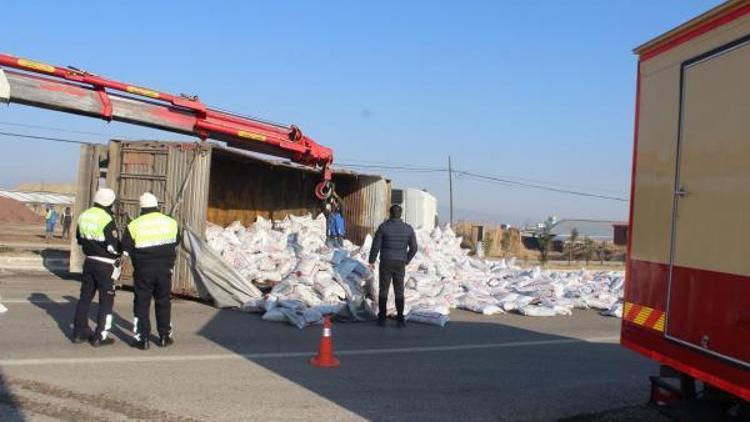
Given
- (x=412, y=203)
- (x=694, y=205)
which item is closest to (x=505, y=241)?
(x=412, y=203)

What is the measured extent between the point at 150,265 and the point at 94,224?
80cm

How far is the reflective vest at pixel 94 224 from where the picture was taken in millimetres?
8164

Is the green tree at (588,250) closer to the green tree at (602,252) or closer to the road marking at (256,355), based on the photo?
the green tree at (602,252)

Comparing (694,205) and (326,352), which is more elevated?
(694,205)

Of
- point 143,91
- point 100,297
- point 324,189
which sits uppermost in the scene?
point 143,91

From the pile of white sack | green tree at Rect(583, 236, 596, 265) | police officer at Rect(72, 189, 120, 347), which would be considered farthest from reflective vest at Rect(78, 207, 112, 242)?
green tree at Rect(583, 236, 596, 265)

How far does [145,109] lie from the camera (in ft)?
41.4

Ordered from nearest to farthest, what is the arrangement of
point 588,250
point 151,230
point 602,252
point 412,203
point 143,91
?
1. point 151,230
2. point 143,91
3. point 412,203
4. point 588,250
5. point 602,252

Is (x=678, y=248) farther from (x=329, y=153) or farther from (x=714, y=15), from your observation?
(x=329, y=153)

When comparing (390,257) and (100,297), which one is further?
(390,257)

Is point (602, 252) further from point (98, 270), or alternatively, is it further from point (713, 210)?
point (713, 210)

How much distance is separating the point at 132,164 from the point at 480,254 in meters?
16.7

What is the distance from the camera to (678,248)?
4645mm

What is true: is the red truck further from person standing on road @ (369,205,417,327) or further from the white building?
the white building
